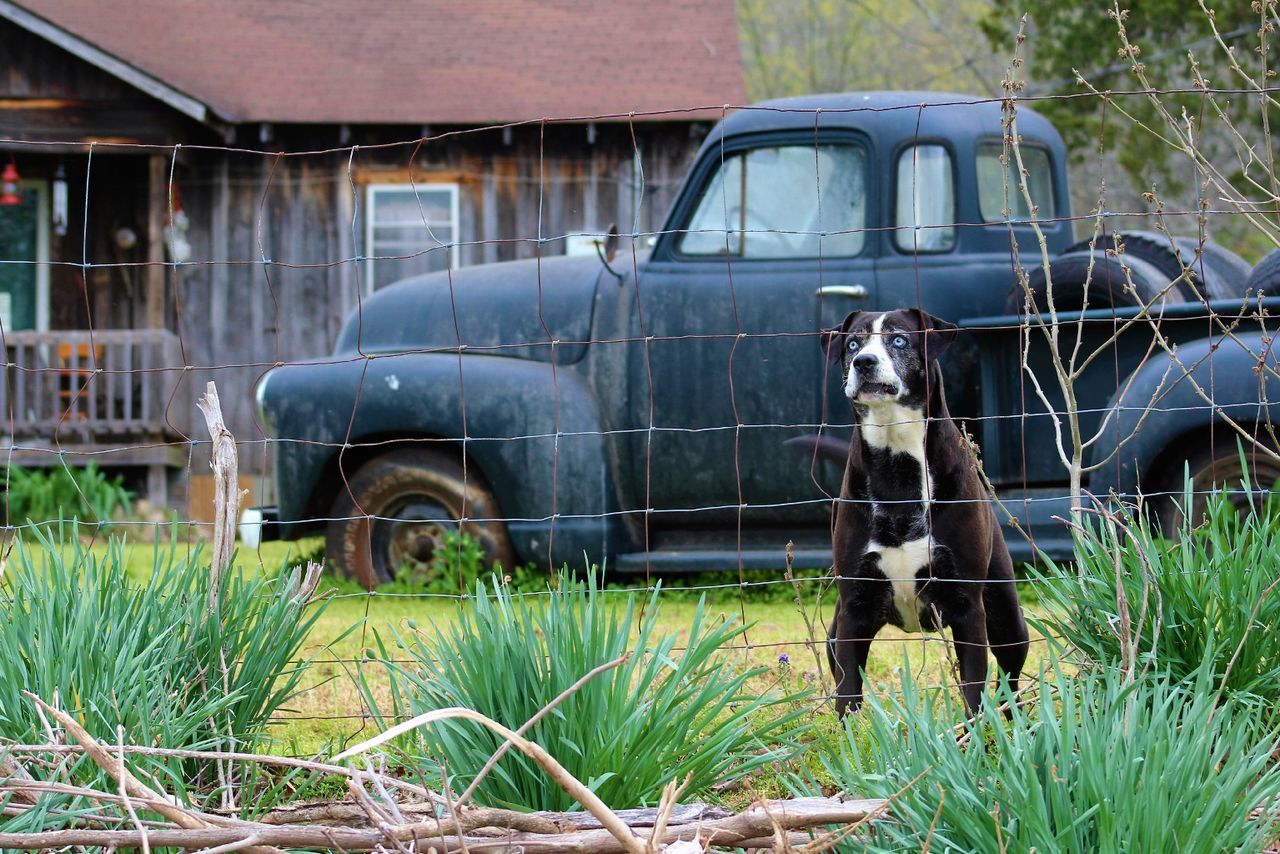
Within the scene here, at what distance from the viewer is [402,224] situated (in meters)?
14.1

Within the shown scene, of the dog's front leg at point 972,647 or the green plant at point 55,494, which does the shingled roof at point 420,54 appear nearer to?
the green plant at point 55,494

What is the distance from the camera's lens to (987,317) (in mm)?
6305

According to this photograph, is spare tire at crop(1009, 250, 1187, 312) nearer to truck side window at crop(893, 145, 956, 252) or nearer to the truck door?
truck side window at crop(893, 145, 956, 252)

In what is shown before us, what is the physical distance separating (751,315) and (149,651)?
4.09m

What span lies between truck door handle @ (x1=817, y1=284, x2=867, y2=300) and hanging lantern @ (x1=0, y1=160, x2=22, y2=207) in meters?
9.71

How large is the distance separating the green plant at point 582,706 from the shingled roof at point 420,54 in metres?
10.4

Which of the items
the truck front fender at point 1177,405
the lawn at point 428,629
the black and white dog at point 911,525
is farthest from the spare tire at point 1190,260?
the black and white dog at point 911,525

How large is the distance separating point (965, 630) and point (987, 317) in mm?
2818

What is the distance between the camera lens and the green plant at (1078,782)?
2.29 metres

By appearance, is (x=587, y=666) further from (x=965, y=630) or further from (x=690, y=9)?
(x=690, y=9)

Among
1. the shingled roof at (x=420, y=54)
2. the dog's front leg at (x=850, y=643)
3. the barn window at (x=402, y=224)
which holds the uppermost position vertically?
the shingled roof at (x=420, y=54)

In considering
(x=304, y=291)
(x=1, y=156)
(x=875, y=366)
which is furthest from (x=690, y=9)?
(x=875, y=366)

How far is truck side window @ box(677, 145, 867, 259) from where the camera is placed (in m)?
6.68

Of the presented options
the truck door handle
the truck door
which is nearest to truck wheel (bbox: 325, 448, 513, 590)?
the truck door
